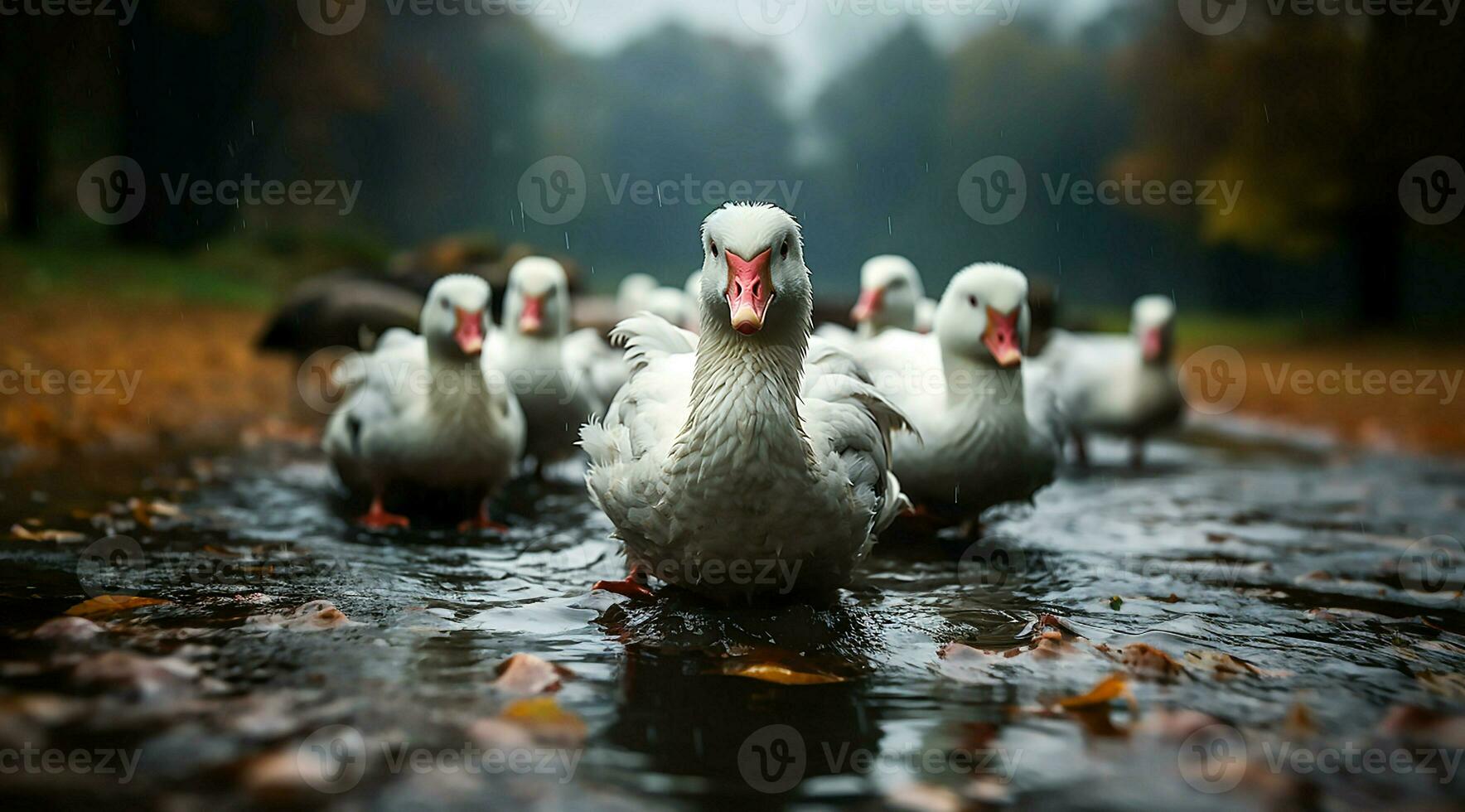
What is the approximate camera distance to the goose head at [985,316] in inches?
167

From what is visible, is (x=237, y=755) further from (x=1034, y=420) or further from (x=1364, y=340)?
(x=1364, y=340)

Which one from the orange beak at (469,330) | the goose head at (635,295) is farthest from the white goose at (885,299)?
the goose head at (635,295)

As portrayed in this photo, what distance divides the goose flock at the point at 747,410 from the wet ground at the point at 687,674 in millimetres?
268

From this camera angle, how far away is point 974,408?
425 centimetres

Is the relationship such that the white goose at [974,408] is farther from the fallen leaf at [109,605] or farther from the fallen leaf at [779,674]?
the fallen leaf at [109,605]

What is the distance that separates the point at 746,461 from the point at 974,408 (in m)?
1.70

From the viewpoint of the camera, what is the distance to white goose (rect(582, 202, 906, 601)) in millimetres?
2850

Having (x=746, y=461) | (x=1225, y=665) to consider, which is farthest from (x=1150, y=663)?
(x=746, y=461)

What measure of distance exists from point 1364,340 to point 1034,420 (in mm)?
16787

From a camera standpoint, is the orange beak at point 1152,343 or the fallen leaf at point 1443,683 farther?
the orange beak at point 1152,343

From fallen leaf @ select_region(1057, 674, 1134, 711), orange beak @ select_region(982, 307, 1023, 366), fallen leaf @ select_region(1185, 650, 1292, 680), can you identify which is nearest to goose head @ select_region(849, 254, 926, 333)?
orange beak @ select_region(982, 307, 1023, 366)

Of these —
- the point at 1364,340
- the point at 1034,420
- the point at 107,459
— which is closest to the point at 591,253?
the point at 1364,340

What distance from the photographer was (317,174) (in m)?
20.9

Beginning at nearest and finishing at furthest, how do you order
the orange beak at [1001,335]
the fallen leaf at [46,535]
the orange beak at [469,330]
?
the fallen leaf at [46,535] < the orange beak at [1001,335] < the orange beak at [469,330]
